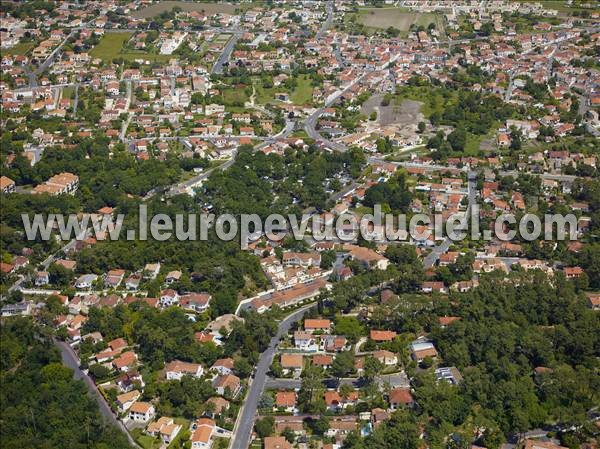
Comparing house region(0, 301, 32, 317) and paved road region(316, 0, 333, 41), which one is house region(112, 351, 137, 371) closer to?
house region(0, 301, 32, 317)

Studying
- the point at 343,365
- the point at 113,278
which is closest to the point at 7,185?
the point at 113,278

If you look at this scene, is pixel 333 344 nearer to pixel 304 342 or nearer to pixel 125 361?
pixel 304 342

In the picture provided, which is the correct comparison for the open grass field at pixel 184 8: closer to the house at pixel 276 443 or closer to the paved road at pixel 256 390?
the paved road at pixel 256 390

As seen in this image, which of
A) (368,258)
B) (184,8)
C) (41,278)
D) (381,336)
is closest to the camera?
(381,336)

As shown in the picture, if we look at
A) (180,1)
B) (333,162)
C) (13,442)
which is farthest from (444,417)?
(180,1)

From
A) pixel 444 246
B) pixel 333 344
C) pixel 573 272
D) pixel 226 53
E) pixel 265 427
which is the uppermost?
pixel 226 53

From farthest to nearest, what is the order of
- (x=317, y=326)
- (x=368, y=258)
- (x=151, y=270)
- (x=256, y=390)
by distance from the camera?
(x=368, y=258) < (x=151, y=270) < (x=317, y=326) < (x=256, y=390)
